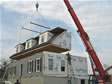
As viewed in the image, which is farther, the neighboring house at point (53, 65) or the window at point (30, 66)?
the window at point (30, 66)

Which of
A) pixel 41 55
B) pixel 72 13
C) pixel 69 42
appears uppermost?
pixel 72 13

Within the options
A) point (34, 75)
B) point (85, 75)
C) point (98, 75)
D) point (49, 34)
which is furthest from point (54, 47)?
point (98, 75)

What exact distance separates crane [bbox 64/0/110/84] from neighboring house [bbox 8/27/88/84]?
138 centimetres

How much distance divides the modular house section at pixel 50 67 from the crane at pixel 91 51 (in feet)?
4.81

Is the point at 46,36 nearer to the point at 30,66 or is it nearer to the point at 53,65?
the point at 30,66

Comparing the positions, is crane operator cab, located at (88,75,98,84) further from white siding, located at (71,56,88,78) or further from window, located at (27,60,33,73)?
window, located at (27,60,33,73)

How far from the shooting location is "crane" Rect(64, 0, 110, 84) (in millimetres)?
22391

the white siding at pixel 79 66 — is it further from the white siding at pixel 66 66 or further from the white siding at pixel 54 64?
the white siding at pixel 54 64

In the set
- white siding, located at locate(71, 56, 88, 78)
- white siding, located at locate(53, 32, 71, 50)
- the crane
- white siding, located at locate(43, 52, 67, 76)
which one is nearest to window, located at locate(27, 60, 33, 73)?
white siding, located at locate(43, 52, 67, 76)

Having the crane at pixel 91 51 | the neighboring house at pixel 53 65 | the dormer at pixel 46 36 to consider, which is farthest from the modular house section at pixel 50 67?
the dormer at pixel 46 36

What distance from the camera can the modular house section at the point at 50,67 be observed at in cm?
1872

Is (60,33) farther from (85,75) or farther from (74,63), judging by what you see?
(85,75)

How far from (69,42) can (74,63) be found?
3.58 m

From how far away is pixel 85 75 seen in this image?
75.4 feet
